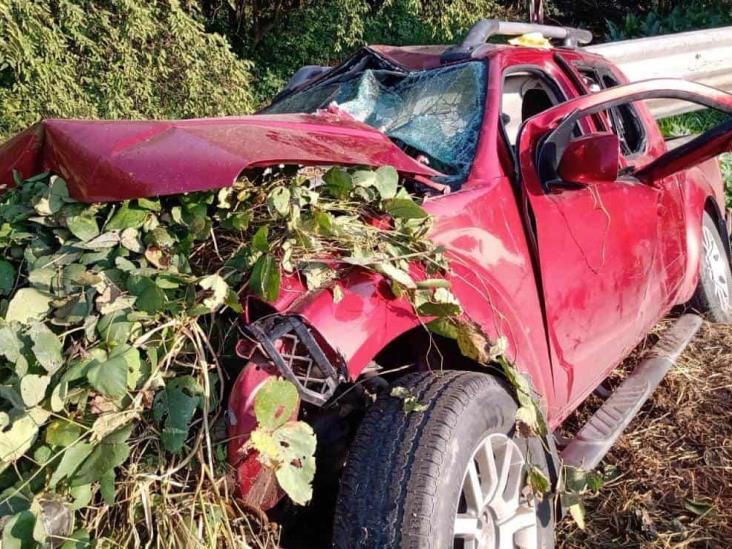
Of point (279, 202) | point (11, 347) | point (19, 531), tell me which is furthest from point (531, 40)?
point (19, 531)

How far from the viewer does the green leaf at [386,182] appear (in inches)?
90.8

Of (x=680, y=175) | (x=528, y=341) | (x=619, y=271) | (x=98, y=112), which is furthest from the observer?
(x=98, y=112)

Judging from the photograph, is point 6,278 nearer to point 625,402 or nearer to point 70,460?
point 70,460

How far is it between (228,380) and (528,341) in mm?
1082

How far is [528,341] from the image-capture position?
8.64 ft

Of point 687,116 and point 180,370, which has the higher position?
point 180,370

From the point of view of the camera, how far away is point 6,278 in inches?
81.7

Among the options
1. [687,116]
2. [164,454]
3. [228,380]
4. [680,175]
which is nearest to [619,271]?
[680,175]

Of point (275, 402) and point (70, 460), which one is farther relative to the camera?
point (275, 402)

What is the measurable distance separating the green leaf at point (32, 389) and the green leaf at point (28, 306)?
0.20m

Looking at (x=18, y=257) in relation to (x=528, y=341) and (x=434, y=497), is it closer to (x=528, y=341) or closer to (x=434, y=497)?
(x=434, y=497)

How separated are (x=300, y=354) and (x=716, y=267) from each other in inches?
138

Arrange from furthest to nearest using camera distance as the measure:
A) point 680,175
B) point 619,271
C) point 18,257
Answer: point 680,175
point 619,271
point 18,257

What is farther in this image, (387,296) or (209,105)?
(209,105)
